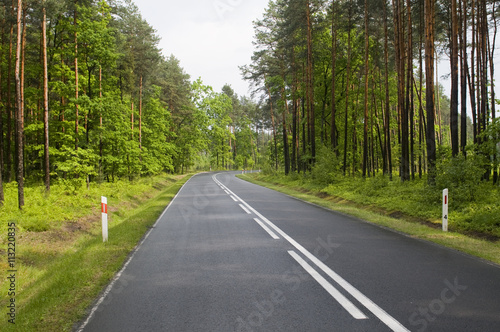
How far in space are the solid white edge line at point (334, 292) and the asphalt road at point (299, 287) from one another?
1 cm

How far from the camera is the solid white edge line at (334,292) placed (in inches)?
144

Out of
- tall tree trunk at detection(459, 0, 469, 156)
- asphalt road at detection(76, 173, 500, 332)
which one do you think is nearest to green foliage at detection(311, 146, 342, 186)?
tall tree trunk at detection(459, 0, 469, 156)

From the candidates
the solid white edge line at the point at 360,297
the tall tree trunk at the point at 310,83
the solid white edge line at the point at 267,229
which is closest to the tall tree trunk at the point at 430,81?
the solid white edge line at the point at 267,229

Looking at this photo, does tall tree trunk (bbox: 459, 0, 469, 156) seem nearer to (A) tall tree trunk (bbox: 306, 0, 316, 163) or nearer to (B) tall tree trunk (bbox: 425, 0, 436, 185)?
(B) tall tree trunk (bbox: 425, 0, 436, 185)

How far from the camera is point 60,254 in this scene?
880 cm

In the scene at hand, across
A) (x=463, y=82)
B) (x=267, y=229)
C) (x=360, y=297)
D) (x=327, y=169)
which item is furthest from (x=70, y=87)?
(x=463, y=82)

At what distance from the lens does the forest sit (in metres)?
14.9

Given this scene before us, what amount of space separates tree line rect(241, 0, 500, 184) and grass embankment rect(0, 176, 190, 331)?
38.6ft

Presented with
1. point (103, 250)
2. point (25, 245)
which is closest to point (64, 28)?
point (25, 245)

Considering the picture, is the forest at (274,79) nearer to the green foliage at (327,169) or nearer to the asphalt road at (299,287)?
the green foliage at (327,169)

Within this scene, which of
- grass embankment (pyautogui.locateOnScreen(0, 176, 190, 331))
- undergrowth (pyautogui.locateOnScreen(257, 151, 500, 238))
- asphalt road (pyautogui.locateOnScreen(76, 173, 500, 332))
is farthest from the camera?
undergrowth (pyautogui.locateOnScreen(257, 151, 500, 238))

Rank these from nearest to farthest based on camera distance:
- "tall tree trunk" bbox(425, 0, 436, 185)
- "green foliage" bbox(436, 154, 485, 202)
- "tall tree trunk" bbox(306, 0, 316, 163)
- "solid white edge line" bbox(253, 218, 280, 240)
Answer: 1. "solid white edge line" bbox(253, 218, 280, 240)
2. "green foliage" bbox(436, 154, 485, 202)
3. "tall tree trunk" bbox(425, 0, 436, 185)
4. "tall tree trunk" bbox(306, 0, 316, 163)

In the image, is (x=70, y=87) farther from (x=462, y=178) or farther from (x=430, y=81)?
(x=462, y=178)

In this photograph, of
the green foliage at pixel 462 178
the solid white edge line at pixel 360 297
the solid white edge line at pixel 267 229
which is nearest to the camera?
the solid white edge line at pixel 360 297
